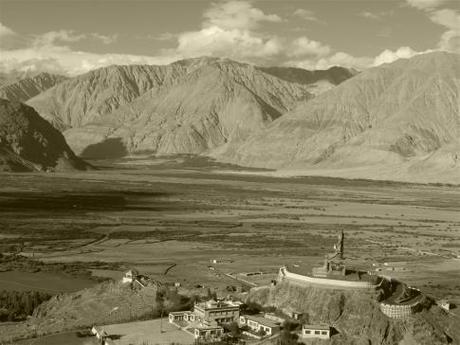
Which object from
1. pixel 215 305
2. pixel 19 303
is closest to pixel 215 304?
pixel 215 305

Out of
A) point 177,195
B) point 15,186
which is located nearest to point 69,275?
point 177,195

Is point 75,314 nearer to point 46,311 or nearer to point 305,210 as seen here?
point 46,311

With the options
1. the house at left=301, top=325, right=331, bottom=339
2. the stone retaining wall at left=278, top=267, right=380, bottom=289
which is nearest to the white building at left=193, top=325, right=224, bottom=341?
the house at left=301, top=325, right=331, bottom=339

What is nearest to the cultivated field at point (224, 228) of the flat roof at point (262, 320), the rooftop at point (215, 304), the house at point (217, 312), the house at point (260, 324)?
the rooftop at point (215, 304)

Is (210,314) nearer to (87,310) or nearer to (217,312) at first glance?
(217,312)

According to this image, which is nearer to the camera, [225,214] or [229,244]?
[229,244]
